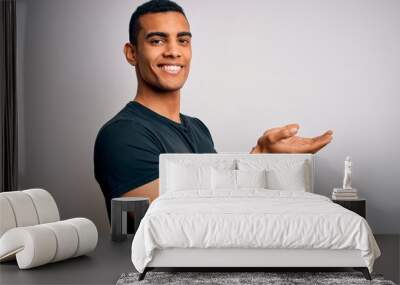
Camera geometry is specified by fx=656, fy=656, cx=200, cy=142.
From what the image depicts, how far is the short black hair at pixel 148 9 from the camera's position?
7.05 m

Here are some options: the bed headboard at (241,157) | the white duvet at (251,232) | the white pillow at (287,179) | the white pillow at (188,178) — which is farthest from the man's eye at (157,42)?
the white duvet at (251,232)

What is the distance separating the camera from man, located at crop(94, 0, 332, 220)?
268 inches

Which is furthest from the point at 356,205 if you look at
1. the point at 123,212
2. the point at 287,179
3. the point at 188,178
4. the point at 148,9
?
the point at 148,9

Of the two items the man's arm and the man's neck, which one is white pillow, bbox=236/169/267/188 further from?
the man's neck

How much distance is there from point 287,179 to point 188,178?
97 centimetres

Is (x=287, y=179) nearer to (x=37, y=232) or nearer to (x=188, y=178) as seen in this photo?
(x=188, y=178)

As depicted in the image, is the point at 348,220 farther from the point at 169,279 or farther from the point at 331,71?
the point at 331,71

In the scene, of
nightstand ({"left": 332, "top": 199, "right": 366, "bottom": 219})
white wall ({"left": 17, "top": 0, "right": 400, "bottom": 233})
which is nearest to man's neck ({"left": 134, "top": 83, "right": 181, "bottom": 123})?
white wall ({"left": 17, "top": 0, "right": 400, "bottom": 233})

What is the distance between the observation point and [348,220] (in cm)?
471

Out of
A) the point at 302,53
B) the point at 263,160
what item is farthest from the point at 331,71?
the point at 263,160

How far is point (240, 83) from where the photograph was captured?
23.2 feet

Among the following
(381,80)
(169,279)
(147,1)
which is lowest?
(169,279)

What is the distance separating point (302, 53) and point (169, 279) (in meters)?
3.25

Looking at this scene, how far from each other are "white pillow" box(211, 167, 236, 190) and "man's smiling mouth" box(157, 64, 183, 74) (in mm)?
1282
